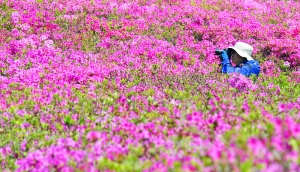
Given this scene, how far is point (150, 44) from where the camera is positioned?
13.3 meters

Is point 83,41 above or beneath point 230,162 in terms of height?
beneath

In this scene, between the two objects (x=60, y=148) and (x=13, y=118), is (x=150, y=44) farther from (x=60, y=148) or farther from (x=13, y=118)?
(x=60, y=148)

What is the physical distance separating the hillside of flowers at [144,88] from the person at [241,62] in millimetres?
484

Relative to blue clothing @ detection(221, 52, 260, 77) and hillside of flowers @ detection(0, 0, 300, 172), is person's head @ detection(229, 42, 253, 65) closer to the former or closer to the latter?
blue clothing @ detection(221, 52, 260, 77)

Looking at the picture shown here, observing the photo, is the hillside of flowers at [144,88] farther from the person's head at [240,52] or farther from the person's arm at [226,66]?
the person's head at [240,52]

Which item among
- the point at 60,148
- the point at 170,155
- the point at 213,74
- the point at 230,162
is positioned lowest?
the point at 213,74

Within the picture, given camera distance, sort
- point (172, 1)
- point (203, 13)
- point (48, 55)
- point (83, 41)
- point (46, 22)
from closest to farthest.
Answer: point (48, 55) < point (83, 41) < point (46, 22) < point (203, 13) < point (172, 1)

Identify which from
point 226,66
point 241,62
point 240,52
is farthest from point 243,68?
point 240,52

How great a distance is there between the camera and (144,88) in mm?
9008

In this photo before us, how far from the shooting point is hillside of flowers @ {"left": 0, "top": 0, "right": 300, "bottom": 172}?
15.6ft

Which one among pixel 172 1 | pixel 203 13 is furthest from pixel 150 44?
pixel 172 1

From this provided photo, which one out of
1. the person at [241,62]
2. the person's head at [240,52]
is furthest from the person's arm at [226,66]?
the person's head at [240,52]

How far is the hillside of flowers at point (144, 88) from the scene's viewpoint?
4742mm

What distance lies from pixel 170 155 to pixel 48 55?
795cm
